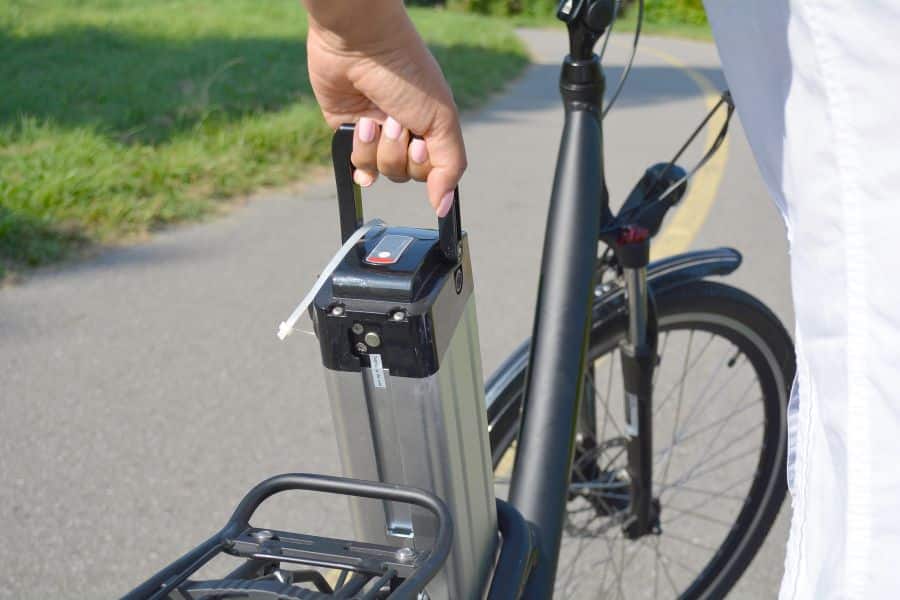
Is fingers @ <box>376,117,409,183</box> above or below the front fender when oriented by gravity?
above

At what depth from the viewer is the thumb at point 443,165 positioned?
109cm

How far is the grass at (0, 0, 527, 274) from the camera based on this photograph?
4789 mm

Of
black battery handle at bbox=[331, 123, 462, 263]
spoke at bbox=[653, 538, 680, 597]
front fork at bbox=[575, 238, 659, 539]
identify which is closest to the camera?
black battery handle at bbox=[331, 123, 462, 263]

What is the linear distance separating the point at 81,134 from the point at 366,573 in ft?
17.2

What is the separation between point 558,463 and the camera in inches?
59.0

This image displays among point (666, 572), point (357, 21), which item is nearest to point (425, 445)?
point (357, 21)

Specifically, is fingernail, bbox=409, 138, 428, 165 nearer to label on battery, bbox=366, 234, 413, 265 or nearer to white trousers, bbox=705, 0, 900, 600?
label on battery, bbox=366, 234, 413, 265

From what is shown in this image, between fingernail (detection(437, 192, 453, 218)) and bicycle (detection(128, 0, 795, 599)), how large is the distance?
1 cm

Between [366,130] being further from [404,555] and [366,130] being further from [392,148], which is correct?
[404,555]

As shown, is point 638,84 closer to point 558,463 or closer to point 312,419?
point 312,419

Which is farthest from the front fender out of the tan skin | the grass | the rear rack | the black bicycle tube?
the grass

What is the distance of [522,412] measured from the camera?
5.10 ft

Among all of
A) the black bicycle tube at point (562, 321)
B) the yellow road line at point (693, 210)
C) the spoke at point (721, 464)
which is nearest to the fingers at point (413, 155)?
the black bicycle tube at point (562, 321)

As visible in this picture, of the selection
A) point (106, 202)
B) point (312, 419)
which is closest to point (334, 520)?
point (312, 419)
